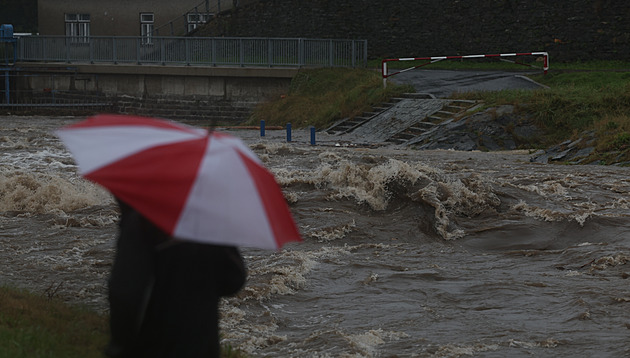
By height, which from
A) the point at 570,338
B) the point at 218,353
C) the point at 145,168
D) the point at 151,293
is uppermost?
the point at 145,168

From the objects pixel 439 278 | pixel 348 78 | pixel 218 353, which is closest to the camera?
pixel 218 353

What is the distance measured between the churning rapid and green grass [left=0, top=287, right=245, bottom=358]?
67.5 inches

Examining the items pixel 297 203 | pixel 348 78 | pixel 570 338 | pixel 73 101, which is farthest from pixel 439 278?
pixel 73 101

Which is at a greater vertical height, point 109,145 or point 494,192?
point 109,145

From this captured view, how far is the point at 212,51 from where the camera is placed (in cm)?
3925

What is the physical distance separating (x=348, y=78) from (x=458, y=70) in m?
4.49

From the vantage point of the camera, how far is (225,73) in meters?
38.5

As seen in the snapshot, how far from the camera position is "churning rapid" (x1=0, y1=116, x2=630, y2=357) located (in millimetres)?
9375

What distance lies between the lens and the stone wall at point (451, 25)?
37.3m

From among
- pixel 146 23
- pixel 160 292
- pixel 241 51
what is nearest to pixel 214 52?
pixel 241 51

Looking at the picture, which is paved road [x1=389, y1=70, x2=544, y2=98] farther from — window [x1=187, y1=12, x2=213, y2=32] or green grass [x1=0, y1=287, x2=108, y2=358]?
green grass [x1=0, y1=287, x2=108, y2=358]

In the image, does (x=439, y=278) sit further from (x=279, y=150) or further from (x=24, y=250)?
(x=279, y=150)

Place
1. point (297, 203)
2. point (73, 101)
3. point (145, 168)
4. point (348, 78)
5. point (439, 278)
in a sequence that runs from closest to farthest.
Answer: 1. point (145, 168)
2. point (439, 278)
3. point (297, 203)
4. point (348, 78)
5. point (73, 101)

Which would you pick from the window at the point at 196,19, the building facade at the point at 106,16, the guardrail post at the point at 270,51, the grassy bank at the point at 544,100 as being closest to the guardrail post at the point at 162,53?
the guardrail post at the point at 270,51
